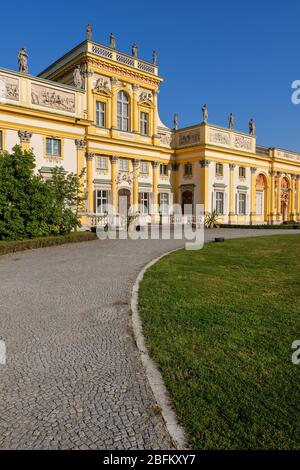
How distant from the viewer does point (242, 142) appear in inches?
1580

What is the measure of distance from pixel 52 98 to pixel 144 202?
12827 mm

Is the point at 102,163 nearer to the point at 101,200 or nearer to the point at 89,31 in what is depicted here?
the point at 101,200

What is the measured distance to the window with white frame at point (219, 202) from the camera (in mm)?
37281

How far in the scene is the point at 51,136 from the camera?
2417cm

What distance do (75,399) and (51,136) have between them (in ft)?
77.0

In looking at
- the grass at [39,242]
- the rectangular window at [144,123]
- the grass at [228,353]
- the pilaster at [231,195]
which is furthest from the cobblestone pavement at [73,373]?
the pilaster at [231,195]

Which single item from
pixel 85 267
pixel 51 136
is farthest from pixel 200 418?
pixel 51 136

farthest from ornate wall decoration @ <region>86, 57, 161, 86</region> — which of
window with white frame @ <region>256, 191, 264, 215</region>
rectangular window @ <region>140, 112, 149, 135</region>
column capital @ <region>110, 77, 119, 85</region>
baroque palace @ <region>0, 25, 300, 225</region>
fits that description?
window with white frame @ <region>256, 191, 264, 215</region>

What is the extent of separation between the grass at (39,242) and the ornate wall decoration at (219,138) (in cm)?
2154

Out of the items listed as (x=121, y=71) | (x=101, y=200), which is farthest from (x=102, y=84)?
(x=101, y=200)

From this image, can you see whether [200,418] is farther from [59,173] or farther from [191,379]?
[59,173]

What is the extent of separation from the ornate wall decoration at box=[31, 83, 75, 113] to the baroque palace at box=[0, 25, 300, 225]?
0.23 ft

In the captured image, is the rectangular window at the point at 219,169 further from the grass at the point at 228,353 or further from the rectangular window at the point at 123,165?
the grass at the point at 228,353

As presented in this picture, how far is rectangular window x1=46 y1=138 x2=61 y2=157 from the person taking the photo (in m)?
24.2
